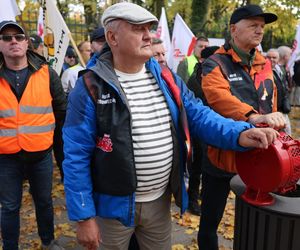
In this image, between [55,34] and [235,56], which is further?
[55,34]

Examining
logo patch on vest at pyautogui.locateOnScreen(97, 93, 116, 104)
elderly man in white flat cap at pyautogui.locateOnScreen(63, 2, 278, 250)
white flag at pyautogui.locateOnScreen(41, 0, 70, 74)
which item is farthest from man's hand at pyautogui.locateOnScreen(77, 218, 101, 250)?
white flag at pyautogui.locateOnScreen(41, 0, 70, 74)

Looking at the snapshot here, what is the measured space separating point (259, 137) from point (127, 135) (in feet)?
2.19

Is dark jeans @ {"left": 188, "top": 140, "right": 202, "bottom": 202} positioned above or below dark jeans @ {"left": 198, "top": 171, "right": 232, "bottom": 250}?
below

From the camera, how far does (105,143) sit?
1.98 m

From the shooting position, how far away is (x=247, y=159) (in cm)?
197

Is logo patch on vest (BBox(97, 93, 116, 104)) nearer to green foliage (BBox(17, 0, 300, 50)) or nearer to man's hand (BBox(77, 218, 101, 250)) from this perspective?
man's hand (BBox(77, 218, 101, 250))

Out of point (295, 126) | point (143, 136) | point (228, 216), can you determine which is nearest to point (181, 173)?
point (143, 136)

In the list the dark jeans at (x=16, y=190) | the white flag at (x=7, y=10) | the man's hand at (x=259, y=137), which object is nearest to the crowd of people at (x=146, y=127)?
the man's hand at (x=259, y=137)

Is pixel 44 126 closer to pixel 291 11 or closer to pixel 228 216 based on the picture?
pixel 228 216

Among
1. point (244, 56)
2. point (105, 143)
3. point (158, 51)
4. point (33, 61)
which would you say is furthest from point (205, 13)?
point (105, 143)

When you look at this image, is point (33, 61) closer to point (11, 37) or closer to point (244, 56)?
point (11, 37)

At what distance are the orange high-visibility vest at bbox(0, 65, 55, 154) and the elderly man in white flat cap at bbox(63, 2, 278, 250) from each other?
1197 millimetres

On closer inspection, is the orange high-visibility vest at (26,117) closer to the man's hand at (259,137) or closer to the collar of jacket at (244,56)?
the collar of jacket at (244,56)

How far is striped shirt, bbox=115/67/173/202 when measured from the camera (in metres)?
2.06
